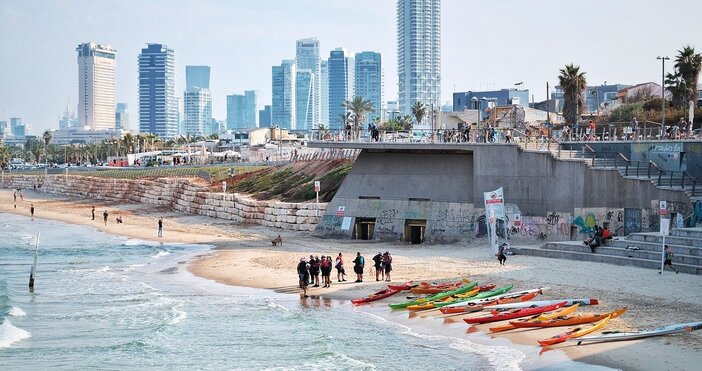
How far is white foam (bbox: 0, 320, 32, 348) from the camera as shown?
3091 cm

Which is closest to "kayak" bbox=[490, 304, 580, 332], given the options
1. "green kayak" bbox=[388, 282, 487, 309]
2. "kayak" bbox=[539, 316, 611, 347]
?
"kayak" bbox=[539, 316, 611, 347]

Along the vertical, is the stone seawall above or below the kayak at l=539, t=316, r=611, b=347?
above

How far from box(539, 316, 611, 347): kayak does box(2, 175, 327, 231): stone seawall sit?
109ft

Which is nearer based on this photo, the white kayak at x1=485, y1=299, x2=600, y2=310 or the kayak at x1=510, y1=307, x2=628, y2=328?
the kayak at x1=510, y1=307, x2=628, y2=328

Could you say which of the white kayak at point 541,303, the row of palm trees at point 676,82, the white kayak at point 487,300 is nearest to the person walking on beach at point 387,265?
the white kayak at point 487,300

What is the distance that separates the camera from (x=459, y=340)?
28.9 meters

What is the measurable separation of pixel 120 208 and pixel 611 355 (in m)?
76.9

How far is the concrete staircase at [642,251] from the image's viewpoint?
36.2 metres

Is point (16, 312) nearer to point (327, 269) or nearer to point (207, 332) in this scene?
point (207, 332)

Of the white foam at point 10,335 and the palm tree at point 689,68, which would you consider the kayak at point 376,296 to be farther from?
the palm tree at point 689,68

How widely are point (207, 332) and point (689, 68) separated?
48027 mm

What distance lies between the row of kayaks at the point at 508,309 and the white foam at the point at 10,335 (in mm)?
11706

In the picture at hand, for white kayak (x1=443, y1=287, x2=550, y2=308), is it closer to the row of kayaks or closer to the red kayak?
the row of kayaks

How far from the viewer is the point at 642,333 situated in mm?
26844
